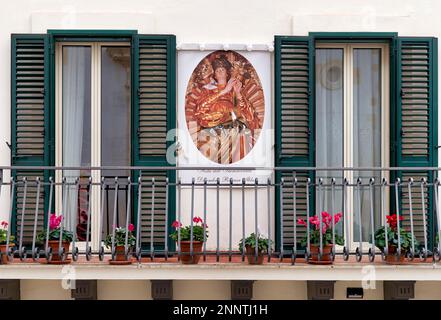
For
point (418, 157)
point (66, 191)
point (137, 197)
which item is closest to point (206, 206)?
point (137, 197)

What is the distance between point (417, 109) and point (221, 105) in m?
2.27

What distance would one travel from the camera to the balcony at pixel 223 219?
1189 centimetres

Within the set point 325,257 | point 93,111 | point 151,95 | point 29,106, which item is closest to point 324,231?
point 325,257

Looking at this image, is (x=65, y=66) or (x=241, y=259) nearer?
(x=241, y=259)

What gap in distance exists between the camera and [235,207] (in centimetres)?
1306

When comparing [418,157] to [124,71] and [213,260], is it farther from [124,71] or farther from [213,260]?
[124,71]

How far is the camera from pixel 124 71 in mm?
13125

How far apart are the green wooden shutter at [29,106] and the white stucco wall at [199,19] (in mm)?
157

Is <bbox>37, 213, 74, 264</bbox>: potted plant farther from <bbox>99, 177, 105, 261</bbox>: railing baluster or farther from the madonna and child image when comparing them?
the madonna and child image

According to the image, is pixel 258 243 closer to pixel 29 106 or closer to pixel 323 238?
pixel 323 238

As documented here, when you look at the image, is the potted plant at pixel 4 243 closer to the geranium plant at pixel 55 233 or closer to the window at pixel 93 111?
the geranium plant at pixel 55 233

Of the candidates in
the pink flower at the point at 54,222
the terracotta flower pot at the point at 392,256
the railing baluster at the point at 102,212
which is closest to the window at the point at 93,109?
the railing baluster at the point at 102,212
